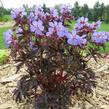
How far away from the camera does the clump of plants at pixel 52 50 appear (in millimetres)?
3498

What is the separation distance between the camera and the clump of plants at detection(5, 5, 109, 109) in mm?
3498

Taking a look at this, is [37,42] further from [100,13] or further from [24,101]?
[100,13]

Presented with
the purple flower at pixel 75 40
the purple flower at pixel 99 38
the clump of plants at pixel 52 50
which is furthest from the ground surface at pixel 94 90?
the purple flower at pixel 75 40

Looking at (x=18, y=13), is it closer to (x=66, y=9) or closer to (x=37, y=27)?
(x=37, y=27)

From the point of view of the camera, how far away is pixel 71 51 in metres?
3.63

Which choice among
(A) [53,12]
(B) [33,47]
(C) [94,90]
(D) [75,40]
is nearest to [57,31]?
(D) [75,40]

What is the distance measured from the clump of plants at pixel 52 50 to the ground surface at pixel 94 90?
422 mm

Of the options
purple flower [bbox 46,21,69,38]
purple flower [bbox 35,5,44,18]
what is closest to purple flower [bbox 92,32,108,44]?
purple flower [bbox 46,21,69,38]

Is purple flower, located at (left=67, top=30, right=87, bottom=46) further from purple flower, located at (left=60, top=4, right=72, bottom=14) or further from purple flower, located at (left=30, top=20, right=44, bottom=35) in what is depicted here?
purple flower, located at (left=60, top=4, right=72, bottom=14)

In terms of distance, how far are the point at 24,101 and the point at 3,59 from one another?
2.17m

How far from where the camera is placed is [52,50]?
11.7 ft

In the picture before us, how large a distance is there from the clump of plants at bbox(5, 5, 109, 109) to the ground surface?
0.42 m

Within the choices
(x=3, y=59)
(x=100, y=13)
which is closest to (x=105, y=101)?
(x=3, y=59)

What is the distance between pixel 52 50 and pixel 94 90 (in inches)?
51.0
